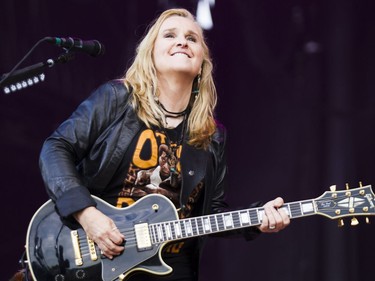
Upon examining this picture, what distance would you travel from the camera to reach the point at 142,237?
2.85 metres

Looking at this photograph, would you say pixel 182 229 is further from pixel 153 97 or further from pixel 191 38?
pixel 191 38

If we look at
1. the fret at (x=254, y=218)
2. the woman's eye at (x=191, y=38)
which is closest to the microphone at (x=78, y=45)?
the woman's eye at (x=191, y=38)

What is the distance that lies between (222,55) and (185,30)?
99cm

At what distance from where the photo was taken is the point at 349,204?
2.93 m

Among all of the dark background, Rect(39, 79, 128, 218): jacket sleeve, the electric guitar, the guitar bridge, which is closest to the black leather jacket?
Rect(39, 79, 128, 218): jacket sleeve

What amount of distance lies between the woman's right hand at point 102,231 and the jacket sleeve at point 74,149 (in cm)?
4

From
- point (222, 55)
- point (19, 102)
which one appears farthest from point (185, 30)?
point (19, 102)

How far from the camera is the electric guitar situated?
2809 millimetres

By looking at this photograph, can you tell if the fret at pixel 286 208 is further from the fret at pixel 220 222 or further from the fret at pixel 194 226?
the fret at pixel 194 226

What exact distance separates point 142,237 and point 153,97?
0.68 m

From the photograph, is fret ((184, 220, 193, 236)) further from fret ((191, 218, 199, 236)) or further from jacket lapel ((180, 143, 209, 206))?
jacket lapel ((180, 143, 209, 206))

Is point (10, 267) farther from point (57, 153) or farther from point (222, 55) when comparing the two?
point (222, 55)

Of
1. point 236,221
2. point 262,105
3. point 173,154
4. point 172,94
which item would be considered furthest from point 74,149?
point 262,105

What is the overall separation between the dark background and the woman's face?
94 centimetres
